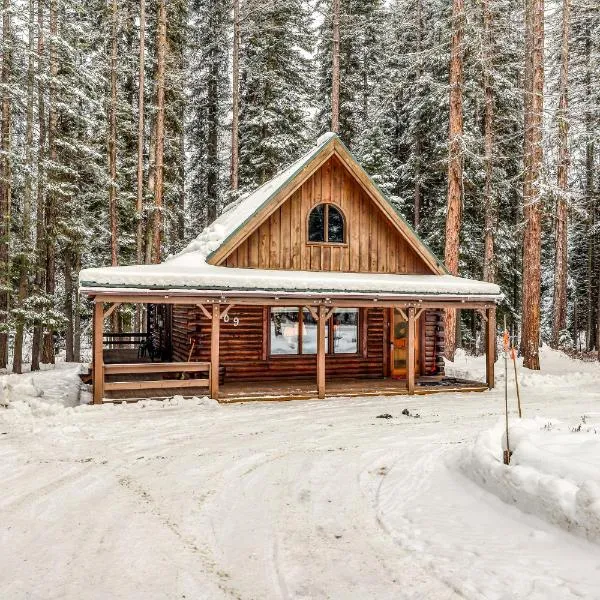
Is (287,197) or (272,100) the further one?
(272,100)

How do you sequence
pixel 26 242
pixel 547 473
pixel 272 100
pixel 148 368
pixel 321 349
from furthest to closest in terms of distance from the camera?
pixel 272 100 → pixel 26 242 → pixel 321 349 → pixel 148 368 → pixel 547 473

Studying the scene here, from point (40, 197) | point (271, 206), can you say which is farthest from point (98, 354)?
point (40, 197)

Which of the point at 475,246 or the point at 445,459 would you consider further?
the point at 475,246

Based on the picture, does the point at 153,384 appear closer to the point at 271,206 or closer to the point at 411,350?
the point at 271,206

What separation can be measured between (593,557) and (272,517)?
2.91 m

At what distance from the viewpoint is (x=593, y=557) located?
4301mm

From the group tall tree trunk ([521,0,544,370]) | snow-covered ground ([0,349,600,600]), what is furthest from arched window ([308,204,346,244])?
snow-covered ground ([0,349,600,600])

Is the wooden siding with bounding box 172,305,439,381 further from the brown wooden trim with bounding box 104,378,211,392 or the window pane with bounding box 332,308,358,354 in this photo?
the brown wooden trim with bounding box 104,378,211,392

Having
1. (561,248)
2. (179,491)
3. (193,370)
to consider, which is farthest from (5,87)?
(561,248)

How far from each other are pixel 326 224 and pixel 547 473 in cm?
1109

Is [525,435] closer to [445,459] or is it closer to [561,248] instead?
[445,459]

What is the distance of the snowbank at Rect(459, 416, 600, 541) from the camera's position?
4.64 metres

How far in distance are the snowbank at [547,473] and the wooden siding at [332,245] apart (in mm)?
8963

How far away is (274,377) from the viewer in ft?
50.5
